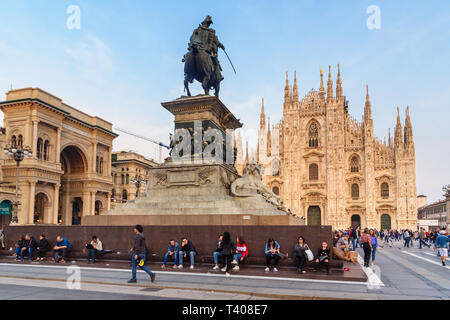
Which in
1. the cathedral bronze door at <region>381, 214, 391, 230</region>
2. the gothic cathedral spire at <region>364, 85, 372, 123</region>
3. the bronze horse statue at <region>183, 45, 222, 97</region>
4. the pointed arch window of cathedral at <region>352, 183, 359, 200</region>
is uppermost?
the gothic cathedral spire at <region>364, 85, 372, 123</region>

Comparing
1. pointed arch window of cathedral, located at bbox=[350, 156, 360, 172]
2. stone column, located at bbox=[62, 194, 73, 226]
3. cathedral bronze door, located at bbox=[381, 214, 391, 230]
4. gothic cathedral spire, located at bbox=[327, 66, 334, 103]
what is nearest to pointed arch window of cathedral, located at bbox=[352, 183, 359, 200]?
pointed arch window of cathedral, located at bbox=[350, 156, 360, 172]

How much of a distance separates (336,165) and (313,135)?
20.1 feet

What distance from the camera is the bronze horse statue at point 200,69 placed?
41.3 feet

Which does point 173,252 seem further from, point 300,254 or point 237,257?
point 300,254

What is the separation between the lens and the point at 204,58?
41.2ft

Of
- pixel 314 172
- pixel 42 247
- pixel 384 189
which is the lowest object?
pixel 42 247

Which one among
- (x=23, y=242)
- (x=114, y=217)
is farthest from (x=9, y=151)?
(x=114, y=217)

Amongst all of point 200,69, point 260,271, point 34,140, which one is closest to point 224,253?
point 260,271

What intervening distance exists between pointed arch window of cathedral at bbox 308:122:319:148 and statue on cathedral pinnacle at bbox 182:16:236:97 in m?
47.5

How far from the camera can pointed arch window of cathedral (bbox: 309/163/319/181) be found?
58062 millimetres

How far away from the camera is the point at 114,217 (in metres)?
11.5

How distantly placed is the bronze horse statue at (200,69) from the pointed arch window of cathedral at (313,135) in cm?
4767

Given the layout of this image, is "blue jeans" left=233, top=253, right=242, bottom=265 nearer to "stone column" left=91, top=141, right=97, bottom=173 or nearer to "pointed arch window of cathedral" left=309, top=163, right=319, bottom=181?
"stone column" left=91, top=141, right=97, bottom=173
